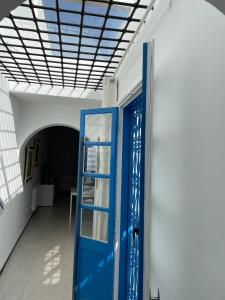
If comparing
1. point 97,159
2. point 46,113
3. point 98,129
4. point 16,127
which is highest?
point 46,113

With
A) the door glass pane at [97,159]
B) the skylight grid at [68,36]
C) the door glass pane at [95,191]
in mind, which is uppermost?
the skylight grid at [68,36]

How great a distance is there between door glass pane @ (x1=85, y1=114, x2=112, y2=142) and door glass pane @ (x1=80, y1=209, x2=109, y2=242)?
2.99ft

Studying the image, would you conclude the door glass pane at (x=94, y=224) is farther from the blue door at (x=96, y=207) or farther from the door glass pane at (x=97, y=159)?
the door glass pane at (x=97, y=159)

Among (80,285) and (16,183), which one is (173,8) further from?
(16,183)

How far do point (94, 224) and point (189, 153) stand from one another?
1997mm

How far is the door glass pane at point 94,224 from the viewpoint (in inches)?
102

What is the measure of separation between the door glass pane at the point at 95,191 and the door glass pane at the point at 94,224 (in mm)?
121

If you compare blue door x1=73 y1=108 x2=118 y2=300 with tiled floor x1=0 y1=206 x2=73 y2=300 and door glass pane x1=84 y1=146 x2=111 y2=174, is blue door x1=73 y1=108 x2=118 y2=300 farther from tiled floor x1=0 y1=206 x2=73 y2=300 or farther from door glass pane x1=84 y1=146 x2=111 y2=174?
tiled floor x1=0 y1=206 x2=73 y2=300

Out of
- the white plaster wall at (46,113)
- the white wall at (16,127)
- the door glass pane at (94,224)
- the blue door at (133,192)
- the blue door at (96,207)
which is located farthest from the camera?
the white plaster wall at (46,113)

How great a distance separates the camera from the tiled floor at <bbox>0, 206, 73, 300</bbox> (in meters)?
2.98

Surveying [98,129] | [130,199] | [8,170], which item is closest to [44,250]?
[8,170]

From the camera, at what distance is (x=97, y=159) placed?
277 cm

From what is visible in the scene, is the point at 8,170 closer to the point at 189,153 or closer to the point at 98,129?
the point at 98,129

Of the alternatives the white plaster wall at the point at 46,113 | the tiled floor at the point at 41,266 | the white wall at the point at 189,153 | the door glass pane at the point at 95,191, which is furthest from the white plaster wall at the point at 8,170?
the white wall at the point at 189,153
